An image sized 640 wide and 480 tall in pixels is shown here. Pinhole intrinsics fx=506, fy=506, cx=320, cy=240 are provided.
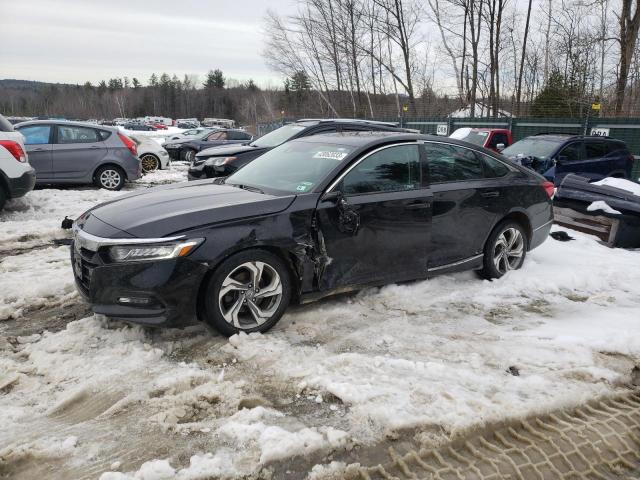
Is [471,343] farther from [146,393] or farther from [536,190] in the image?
A: [536,190]

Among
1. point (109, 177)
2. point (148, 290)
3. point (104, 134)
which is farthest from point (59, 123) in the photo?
point (148, 290)

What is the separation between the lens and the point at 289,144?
17.8 ft

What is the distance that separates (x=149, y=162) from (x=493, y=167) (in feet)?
42.4

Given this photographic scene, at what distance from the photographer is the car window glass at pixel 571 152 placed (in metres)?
11.3

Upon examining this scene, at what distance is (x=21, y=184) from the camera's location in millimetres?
8125

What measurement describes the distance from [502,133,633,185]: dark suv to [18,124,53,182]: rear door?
10.1 metres

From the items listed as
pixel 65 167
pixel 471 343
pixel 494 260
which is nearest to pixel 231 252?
pixel 471 343

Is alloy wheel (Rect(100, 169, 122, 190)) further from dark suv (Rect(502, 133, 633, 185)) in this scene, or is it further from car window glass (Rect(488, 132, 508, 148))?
car window glass (Rect(488, 132, 508, 148))

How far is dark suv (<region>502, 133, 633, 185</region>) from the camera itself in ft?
36.4

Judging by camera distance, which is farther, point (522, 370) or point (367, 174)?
point (367, 174)

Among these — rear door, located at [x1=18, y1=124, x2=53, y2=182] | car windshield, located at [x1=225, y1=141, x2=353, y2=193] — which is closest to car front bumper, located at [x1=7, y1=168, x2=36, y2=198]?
rear door, located at [x1=18, y1=124, x2=53, y2=182]

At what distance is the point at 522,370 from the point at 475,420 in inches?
32.6

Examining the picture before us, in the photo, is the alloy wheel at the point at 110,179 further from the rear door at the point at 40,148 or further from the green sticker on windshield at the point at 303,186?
the green sticker on windshield at the point at 303,186

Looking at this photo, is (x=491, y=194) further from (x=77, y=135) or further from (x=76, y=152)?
(x=77, y=135)
